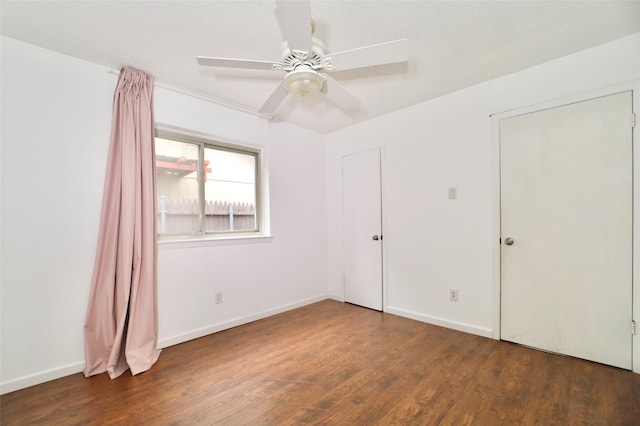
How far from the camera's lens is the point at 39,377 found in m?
1.97

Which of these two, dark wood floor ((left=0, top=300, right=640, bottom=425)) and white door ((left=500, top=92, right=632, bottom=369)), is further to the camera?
white door ((left=500, top=92, right=632, bottom=369))

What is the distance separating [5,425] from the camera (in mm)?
1560

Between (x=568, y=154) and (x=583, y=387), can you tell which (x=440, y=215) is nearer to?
(x=568, y=154)

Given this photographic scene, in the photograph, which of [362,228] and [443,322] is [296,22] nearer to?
[362,228]

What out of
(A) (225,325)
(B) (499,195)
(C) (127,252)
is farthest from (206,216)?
→ (B) (499,195)

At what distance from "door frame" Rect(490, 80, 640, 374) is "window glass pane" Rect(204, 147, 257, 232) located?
2597mm

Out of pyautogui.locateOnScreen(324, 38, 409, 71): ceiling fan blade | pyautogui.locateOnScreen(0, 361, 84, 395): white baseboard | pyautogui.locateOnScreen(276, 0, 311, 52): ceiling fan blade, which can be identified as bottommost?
pyautogui.locateOnScreen(0, 361, 84, 395): white baseboard

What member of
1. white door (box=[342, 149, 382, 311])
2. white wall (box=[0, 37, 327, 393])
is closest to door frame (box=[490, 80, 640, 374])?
white door (box=[342, 149, 382, 311])

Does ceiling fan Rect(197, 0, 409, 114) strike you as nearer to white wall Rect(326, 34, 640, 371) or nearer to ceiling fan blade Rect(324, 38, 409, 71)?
ceiling fan blade Rect(324, 38, 409, 71)

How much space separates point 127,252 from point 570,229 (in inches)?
139

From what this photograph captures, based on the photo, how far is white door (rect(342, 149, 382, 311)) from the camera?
349 cm

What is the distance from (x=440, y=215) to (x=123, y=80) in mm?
3164

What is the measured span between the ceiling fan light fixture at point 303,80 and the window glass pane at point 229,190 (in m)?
1.65

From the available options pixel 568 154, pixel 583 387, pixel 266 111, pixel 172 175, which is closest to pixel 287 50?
pixel 266 111
